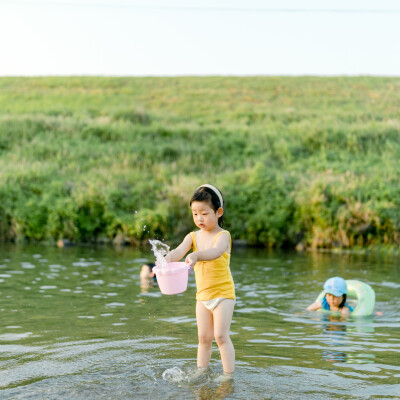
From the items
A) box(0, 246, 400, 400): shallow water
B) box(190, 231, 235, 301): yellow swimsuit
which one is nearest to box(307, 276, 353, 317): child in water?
box(0, 246, 400, 400): shallow water

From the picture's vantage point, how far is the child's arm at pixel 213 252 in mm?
5766

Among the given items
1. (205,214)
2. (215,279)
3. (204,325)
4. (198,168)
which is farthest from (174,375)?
(198,168)

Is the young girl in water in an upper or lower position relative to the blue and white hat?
upper

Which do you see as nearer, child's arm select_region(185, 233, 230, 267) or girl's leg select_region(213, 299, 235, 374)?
child's arm select_region(185, 233, 230, 267)

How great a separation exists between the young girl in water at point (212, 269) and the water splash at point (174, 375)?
197mm

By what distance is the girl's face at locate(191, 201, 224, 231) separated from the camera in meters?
6.02

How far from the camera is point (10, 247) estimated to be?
2089 centimetres

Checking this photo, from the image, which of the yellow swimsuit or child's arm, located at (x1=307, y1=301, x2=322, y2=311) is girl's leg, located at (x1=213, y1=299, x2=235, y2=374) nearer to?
the yellow swimsuit

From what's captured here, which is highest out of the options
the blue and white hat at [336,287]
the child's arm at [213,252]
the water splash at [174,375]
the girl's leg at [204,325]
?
the child's arm at [213,252]

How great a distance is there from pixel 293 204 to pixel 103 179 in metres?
7.63

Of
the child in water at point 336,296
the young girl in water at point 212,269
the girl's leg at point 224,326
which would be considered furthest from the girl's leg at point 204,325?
the child in water at point 336,296

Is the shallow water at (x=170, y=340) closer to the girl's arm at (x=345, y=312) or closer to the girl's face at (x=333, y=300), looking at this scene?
the girl's arm at (x=345, y=312)

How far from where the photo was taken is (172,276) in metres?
5.89

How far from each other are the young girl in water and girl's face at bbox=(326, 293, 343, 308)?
4795 millimetres
